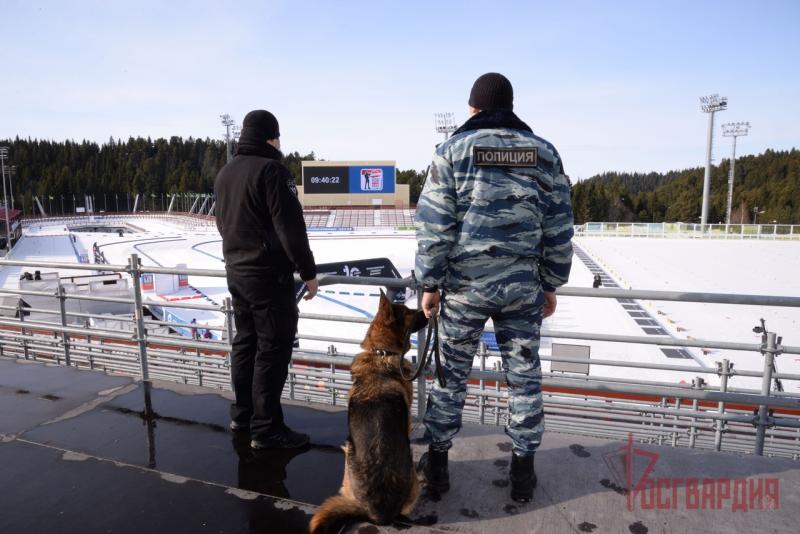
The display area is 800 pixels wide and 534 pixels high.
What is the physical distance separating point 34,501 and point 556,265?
2563 mm

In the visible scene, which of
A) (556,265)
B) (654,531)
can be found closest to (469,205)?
(556,265)

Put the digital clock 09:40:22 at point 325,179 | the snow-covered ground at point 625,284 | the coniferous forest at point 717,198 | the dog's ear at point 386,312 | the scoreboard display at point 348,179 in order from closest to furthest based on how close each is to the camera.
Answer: the dog's ear at point 386,312 → the snow-covered ground at point 625,284 → the scoreboard display at point 348,179 → the digital clock 09:40:22 at point 325,179 → the coniferous forest at point 717,198

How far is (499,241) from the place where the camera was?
1.97 metres

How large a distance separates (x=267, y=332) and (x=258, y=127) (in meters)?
1.11

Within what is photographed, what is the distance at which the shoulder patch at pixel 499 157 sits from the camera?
1.95 m

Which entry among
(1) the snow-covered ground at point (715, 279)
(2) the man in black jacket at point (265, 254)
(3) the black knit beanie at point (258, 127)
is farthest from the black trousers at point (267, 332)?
(1) the snow-covered ground at point (715, 279)

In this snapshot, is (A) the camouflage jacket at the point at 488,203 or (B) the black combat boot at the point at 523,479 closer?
(A) the camouflage jacket at the point at 488,203

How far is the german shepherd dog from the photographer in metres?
1.94

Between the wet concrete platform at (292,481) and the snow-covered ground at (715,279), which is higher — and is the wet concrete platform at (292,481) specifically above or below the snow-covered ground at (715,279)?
above

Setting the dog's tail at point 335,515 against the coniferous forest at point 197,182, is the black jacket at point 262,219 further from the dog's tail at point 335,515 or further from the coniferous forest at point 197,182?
the coniferous forest at point 197,182

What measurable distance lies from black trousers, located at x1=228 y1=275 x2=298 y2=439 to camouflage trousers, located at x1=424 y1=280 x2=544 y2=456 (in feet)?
3.08

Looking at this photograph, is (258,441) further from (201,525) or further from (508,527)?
(508,527)

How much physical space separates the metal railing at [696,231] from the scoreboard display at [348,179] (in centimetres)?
2493

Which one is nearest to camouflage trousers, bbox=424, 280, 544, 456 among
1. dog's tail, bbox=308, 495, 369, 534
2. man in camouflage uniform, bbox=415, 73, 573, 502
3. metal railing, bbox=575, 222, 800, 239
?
man in camouflage uniform, bbox=415, 73, 573, 502
